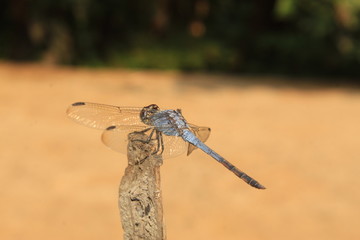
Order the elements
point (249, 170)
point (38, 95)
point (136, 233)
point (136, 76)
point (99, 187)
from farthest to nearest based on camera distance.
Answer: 1. point (136, 76)
2. point (38, 95)
3. point (249, 170)
4. point (99, 187)
5. point (136, 233)

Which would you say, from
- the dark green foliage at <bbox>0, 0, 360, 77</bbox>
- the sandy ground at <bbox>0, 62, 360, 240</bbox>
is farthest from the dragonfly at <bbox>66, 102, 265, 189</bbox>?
the dark green foliage at <bbox>0, 0, 360, 77</bbox>

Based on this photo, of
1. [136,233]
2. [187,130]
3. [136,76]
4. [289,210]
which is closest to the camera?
[136,233]

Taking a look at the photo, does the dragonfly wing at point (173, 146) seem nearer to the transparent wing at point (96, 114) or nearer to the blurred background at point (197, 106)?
the transparent wing at point (96, 114)

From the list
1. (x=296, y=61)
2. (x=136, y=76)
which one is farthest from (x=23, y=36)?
(x=296, y=61)

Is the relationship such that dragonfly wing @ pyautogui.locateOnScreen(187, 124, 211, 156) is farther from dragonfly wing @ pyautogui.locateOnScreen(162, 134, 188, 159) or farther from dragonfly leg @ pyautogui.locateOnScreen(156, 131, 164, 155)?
dragonfly leg @ pyautogui.locateOnScreen(156, 131, 164, 155)

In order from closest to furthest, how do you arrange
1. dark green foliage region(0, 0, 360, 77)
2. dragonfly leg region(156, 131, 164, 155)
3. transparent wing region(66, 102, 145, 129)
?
dragonfly leg region(156, 131, 164, 155)
transparent wing region(66, 102, 145, 129)
dark green foliage region(0, 0, 360, 77)

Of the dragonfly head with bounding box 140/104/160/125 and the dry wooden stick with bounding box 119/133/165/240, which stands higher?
the dragonfly head with bounding box 140/104/160/125

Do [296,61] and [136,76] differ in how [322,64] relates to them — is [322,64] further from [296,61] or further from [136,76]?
[136,76]
